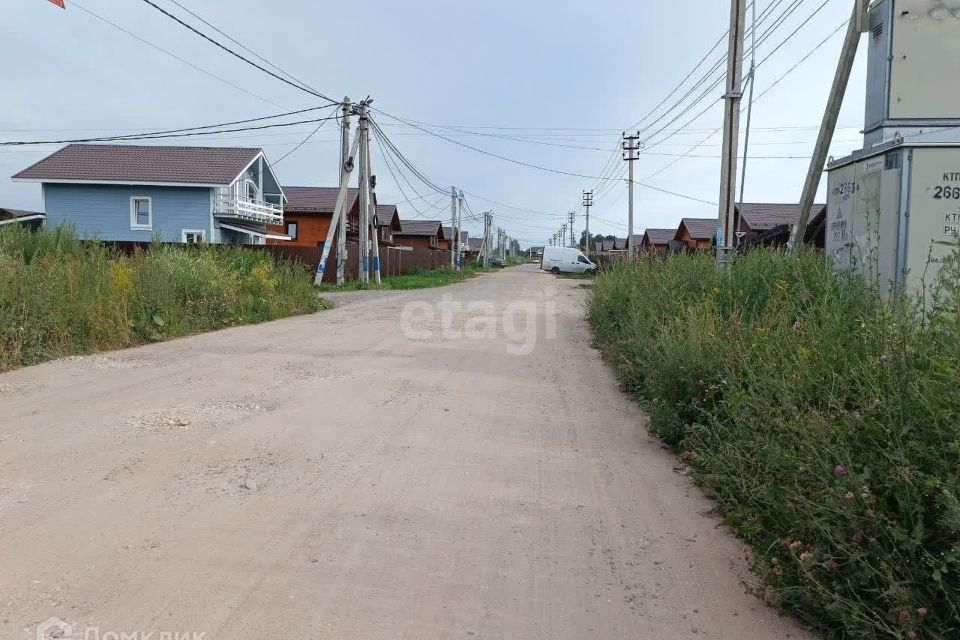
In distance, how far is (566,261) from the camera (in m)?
66.1

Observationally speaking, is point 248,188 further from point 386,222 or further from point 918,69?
point 918,69

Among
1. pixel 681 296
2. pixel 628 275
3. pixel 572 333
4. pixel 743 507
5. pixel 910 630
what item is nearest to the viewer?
pixel 910 630

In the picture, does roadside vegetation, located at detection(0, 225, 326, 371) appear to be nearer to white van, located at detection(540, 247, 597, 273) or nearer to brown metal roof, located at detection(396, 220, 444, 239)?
white van, located at detection(540, 247, 597, 273)

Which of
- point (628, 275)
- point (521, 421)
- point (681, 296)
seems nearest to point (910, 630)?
point (521, 421)

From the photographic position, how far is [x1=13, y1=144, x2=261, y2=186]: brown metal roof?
3566 centimetres

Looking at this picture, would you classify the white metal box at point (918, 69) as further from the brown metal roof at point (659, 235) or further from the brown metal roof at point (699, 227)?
the brown metal roof at point (659, 235)

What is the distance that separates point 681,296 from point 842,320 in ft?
12.1

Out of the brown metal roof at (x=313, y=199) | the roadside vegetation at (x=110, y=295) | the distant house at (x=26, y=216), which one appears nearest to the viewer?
the roadside vegetation at (x=110, y=295)

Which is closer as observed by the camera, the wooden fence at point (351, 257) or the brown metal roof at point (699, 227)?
the wooden fence at point (351, 257)

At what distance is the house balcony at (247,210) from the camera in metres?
36.7

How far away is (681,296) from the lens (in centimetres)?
916

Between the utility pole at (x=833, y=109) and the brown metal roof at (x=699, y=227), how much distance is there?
42.7 metres

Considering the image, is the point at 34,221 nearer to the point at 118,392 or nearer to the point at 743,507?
the point at 118,392

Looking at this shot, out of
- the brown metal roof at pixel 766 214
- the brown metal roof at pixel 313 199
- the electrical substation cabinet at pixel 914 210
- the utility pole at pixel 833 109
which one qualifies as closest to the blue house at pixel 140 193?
the brown metal roof at pixel 313 199
